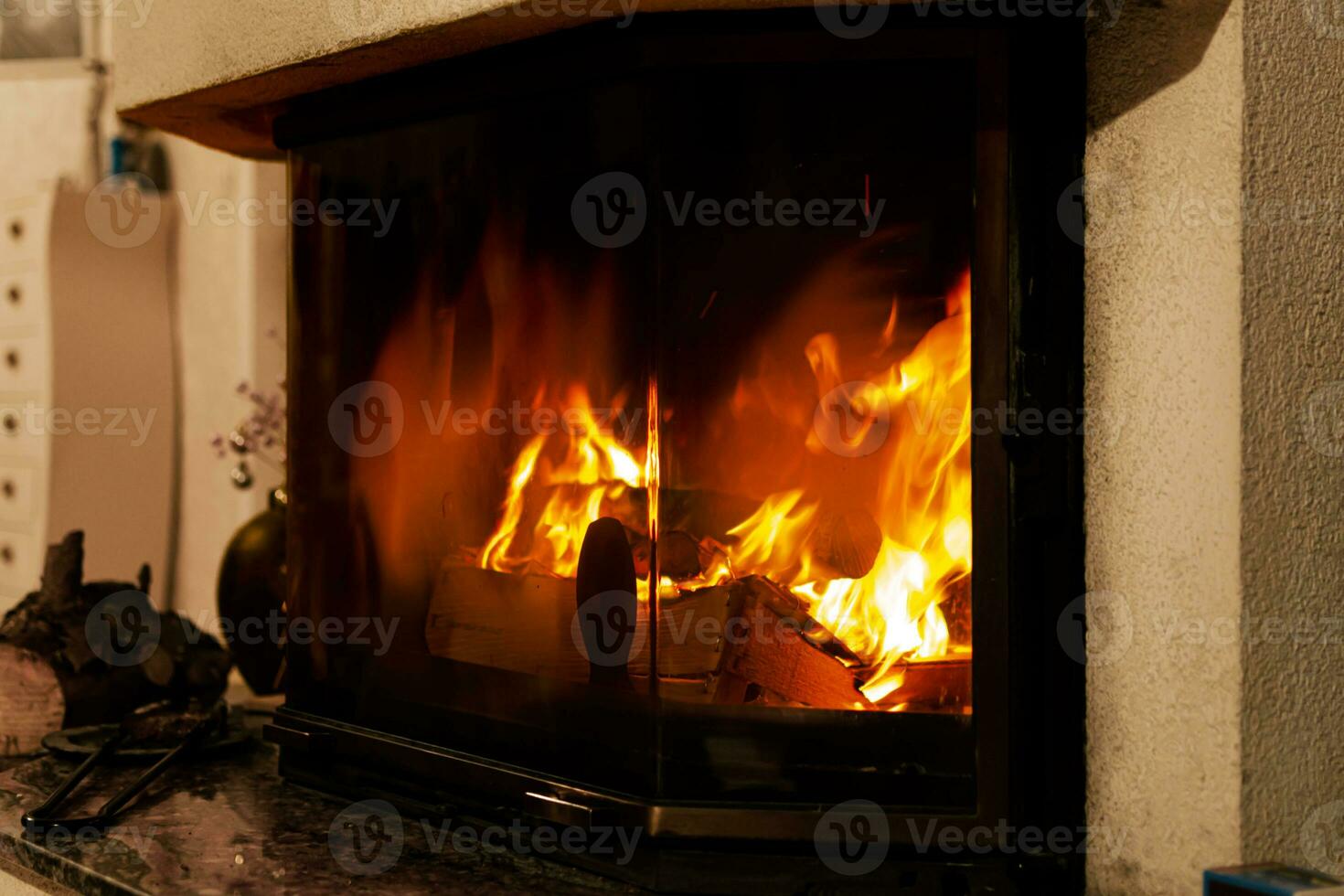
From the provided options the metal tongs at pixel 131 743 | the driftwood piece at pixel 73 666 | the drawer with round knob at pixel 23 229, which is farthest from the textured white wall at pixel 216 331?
the metal tongs at pixel 131 743

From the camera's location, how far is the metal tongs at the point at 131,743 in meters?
1.21

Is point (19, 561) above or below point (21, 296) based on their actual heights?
below

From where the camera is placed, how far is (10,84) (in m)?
2.39

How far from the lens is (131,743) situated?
1.47m

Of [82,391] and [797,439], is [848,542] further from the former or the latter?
[82,391]

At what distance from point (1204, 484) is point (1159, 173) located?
26cm

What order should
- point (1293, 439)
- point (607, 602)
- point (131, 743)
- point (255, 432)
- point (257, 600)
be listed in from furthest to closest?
point (255, 432)
point (257, 600)
point (131, 743)
point (607, 602)
point (1293, 439)

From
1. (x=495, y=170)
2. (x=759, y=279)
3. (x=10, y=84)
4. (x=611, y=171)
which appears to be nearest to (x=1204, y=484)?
(x=759, y=279)

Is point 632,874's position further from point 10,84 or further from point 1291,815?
point 10,84

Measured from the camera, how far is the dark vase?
5.67ft

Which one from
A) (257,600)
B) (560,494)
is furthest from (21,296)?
(560,494)

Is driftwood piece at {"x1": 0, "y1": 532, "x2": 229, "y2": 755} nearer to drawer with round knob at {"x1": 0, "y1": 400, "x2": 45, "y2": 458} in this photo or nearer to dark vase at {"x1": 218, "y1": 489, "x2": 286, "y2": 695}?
dark vase at {"x1": 218, "y1": 489, "x2": 286, "y2": 695}

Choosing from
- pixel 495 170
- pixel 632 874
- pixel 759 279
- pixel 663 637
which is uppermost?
pixel 495 170

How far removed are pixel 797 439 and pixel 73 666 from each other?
102 cm
